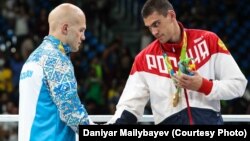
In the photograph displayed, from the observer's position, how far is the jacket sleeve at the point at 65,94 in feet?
11.8

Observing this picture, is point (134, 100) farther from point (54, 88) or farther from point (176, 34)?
point (54, 88)

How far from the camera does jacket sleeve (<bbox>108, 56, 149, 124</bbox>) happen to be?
162 inches

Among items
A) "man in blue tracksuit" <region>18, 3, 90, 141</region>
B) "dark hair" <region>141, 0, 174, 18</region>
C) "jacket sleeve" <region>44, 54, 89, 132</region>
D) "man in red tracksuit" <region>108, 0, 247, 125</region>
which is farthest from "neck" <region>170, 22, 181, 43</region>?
"jacket sleeve" <region>44, 54, 89, 132</region>

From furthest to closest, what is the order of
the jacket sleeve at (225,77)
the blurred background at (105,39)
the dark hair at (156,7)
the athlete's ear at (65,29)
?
the blurred background at (105,39) → the dark hair at (156,7) → the jacket sleeve at (225,77) → the athlete's ear at (65,29)

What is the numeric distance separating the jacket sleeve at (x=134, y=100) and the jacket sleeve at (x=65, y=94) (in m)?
0.51

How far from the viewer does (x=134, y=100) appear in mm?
4145

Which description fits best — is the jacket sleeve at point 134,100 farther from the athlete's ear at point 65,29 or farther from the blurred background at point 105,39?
the blurred background at point 105,39

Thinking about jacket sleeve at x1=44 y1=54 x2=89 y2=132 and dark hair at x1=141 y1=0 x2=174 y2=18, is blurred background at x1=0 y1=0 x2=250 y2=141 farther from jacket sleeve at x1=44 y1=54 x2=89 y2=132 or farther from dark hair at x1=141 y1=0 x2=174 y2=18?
jacket sleeve at x1=44 y1=54 x2=89 y2=132

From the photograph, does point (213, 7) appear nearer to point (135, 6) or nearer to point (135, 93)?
point (135, 6)

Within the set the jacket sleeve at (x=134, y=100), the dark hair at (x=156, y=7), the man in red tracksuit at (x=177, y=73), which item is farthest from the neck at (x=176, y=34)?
the jacket sleeve at (x=134, y=100)

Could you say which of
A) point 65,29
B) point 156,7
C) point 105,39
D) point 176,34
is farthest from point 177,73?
point 105,39

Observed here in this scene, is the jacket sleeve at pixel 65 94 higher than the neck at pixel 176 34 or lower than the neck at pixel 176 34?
lower

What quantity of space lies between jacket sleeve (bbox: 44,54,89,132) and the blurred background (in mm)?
4947

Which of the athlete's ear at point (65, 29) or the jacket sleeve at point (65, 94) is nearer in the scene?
the jacket sleeve at point (65, 94)
